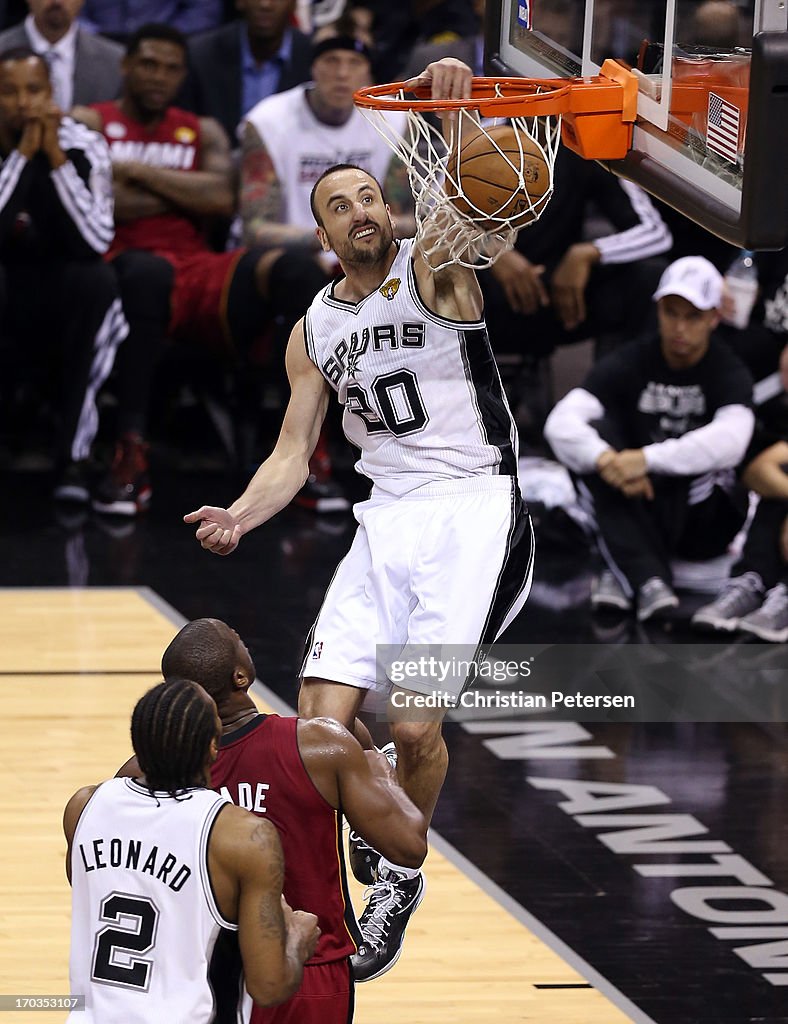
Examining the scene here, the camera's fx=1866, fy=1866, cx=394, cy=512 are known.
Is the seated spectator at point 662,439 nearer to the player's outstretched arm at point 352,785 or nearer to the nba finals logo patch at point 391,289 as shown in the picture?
the nba finals logo patch at point 391,289

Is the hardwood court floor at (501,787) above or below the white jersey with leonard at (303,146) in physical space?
below

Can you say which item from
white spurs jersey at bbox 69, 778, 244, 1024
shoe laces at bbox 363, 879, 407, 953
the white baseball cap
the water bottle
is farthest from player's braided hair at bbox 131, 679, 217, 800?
the water bottle

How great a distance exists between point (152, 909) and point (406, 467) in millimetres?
1954

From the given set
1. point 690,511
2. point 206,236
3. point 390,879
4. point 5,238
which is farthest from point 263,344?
point 390,879

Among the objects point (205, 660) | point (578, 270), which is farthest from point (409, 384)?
point (578, 270)

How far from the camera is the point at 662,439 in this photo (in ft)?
25.7

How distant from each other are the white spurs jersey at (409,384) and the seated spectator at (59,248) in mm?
4352

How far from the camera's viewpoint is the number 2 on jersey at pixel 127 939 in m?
3.05

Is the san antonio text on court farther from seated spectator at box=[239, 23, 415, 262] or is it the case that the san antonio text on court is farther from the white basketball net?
seated spectator at box=[239, 23, 415, 262]

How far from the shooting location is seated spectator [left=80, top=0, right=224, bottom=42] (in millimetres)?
10547

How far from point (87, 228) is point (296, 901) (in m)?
5.95

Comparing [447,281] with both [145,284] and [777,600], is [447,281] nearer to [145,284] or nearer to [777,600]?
[777,600]

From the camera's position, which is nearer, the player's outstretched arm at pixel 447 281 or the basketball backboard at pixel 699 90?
the basketball backboard at pixel 699 90

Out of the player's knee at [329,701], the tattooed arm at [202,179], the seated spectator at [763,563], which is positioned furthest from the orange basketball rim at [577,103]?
the tattooed arm at [202,179]
